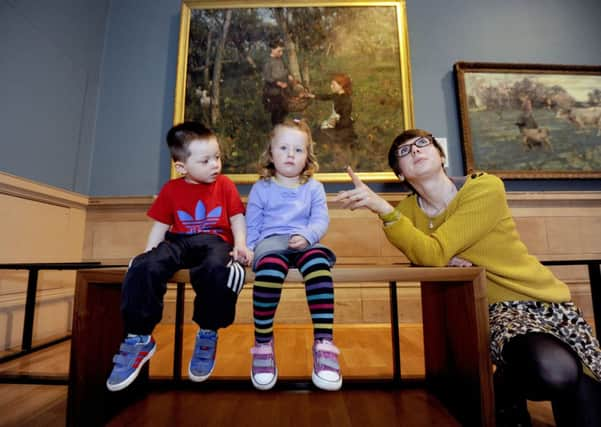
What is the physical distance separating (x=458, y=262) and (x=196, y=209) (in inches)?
37.3

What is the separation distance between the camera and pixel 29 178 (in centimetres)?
192

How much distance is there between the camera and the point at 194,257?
1.06 metres

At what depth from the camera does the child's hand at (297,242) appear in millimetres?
993

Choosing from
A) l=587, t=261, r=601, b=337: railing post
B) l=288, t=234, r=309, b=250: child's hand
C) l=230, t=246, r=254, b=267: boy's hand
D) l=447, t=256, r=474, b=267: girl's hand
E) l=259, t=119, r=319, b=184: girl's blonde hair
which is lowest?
l=587, t=261, r=601, b=337: railing post

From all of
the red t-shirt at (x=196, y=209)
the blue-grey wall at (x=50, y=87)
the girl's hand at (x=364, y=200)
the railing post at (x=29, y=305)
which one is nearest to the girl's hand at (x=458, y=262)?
the girl's hand at (x=364, y=200)

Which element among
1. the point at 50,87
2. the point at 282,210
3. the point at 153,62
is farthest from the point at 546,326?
the point at 153,62

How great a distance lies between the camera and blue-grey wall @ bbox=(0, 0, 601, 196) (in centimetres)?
229

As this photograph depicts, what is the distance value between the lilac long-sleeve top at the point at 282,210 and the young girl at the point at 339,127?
1319mm

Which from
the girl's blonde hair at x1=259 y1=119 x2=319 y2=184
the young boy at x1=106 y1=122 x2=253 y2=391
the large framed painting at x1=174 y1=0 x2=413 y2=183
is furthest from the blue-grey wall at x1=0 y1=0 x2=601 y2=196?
the young boy at x1=106 y1=122 x2=253 y2=391

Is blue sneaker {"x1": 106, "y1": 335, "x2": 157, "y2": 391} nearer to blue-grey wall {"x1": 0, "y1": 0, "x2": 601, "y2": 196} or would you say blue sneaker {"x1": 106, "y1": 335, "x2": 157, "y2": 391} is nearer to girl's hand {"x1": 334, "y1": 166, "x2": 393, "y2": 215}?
girl's hand {"x1": 334, "y1": 166, "x2": 393, "y2": 215}

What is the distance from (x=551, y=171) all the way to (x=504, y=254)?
79.4 inches

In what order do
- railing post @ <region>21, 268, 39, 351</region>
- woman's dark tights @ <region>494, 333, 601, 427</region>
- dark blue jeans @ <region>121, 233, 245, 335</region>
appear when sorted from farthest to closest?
railing post @ <region>21, 268, 39, 351</region> → dark blue jeans @ <region>121, 233, 245, 335</region> → woman's dark tights @ <region>494, 333, 601, 427</region>

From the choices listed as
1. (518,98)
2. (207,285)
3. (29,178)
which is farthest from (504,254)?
(29,178)

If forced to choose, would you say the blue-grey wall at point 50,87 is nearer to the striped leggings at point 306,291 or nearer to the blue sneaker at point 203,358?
the blue sneaker at point 203,358
